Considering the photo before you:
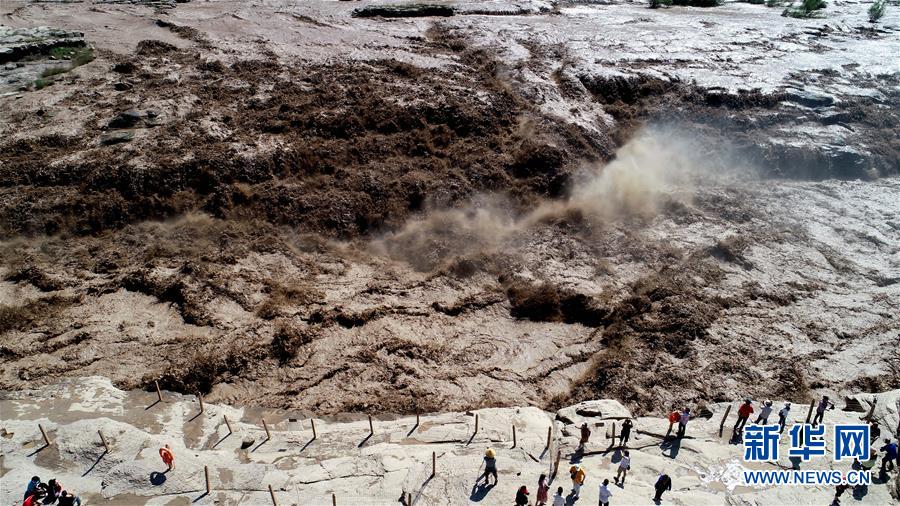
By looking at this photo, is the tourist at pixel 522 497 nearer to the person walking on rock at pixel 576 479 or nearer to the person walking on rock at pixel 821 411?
the person walking on rock at pixel 576 479

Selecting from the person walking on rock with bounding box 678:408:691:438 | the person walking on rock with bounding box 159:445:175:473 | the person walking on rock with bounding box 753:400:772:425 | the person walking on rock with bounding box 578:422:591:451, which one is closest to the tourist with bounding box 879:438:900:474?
the person walking on rock with bounding box 753:400:772:425

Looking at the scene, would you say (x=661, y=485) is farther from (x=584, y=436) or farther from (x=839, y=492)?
(x=839, y=492)

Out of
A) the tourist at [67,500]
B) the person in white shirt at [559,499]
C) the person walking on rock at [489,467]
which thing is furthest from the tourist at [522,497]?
the tourist at [67,500]

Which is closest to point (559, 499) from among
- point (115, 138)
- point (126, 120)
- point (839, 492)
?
point (839, 492)

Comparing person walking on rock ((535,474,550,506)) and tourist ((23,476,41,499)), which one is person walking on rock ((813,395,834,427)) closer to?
person walking on rock ((535,474,550,506))

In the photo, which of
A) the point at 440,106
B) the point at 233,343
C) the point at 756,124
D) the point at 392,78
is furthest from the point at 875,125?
the point at 233,343
